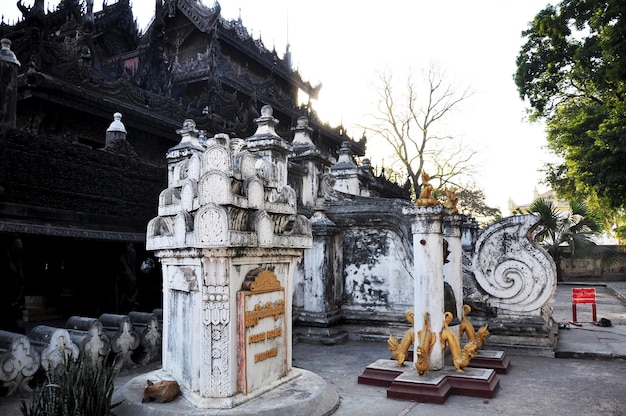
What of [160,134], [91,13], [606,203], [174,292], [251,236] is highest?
[91,13]

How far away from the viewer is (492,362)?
6.75m

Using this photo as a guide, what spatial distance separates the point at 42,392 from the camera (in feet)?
12.3

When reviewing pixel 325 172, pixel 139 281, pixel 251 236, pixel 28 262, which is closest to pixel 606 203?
pixel 325 172

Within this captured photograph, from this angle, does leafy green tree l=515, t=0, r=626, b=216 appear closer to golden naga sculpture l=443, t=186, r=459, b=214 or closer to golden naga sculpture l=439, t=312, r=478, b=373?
golden naga sculpture l=443, t=186, r=459, b=214

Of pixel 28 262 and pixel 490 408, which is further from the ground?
pixel 28 262

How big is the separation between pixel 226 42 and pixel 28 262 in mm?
14591

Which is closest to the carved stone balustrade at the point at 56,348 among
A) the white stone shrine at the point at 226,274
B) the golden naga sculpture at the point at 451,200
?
the white stone shrine at the point at 226,274

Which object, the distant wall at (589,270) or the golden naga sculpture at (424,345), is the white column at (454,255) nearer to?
the golden naga sculpture at (424,345)

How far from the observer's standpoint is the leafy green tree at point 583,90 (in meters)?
13.6

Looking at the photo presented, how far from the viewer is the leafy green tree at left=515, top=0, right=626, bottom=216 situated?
1361 cm

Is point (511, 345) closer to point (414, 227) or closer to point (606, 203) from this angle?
point (414, 227)

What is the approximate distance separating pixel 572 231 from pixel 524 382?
24.8 meters

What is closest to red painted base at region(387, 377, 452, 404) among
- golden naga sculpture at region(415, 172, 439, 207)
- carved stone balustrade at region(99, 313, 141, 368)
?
golden naga sculpture at region(415, 172, 439, 207)

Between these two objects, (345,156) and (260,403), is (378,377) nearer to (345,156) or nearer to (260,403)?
A: (260,403)
